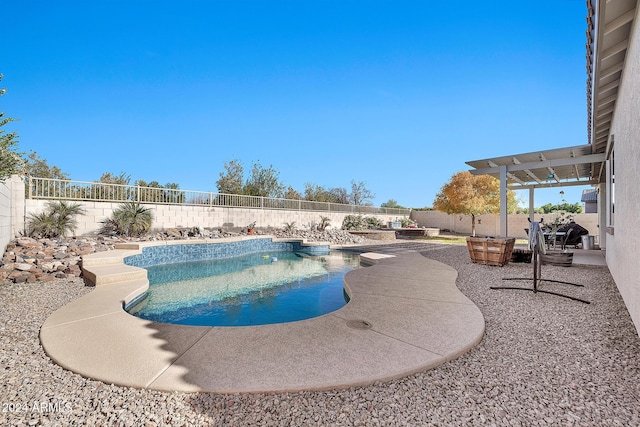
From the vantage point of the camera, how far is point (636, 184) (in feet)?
9.32

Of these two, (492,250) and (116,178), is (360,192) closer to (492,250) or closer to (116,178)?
(116,178)

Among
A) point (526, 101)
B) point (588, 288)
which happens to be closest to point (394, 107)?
point (526, 101)

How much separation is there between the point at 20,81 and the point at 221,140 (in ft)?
40.8

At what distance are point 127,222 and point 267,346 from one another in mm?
10781

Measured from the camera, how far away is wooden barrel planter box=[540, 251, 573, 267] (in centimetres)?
676

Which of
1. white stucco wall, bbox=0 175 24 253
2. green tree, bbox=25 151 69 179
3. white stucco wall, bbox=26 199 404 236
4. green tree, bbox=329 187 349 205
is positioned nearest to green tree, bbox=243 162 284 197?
white stucco wall, bbox=26 199 404 236

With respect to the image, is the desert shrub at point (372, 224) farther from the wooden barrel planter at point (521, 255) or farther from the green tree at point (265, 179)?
the wooden barrel planter at point (521, 255)

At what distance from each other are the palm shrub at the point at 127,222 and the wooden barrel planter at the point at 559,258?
42.3ft

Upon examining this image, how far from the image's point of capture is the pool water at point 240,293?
405cm

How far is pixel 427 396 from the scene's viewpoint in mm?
1825

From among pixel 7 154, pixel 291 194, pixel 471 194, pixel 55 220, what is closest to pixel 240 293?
pixel 7 154

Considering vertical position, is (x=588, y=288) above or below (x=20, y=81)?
below

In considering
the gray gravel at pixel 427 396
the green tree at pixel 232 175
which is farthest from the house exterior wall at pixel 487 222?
the gray gravel at pixel 427 396

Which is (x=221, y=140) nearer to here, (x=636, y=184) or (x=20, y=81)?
(x=20, y=81)
